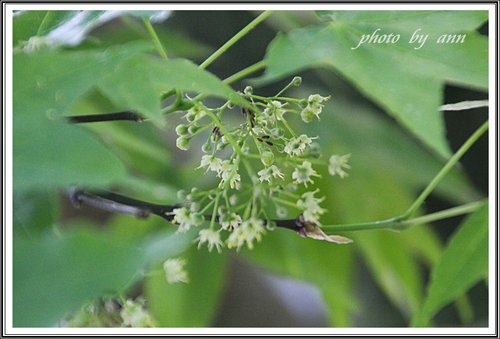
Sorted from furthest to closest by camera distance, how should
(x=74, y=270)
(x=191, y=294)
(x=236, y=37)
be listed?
1. (x=191, y=294)
2. (x=236, y=37)
3. (x=74, y=270)

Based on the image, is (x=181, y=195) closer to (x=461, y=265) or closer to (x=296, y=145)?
(x=296, y=145)

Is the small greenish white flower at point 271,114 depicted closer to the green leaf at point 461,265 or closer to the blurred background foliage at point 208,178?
the blurred background foliage at point 208,178

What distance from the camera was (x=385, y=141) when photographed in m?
0.56

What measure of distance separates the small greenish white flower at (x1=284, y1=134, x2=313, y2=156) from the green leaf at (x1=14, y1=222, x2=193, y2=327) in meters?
0.08

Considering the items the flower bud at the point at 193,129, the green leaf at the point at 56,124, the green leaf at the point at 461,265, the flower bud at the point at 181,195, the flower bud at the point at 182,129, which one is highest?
the green leaf at the point at 56,124

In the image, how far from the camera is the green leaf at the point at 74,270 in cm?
22

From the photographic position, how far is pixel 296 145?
297mm

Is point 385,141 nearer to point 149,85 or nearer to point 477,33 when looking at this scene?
point 477,33

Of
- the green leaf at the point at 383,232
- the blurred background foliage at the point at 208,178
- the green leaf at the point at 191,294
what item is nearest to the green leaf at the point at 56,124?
the blurred background foliage at the point at 208,178

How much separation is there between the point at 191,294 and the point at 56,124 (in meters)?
Answer: 0.30

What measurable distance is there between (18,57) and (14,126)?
28 mm

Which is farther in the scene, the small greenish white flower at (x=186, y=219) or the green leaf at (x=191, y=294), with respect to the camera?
the green leaf at (x=191, y=294)

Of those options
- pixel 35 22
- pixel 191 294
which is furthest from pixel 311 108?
pixel 191 294

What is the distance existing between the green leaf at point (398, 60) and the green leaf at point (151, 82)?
0.08 feet
